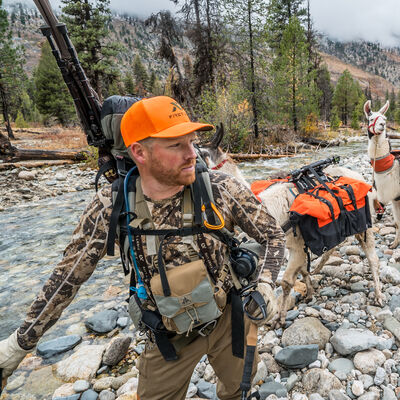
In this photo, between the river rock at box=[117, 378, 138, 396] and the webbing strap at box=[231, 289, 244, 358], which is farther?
the river rock at box=[117, 378, 138, 396]

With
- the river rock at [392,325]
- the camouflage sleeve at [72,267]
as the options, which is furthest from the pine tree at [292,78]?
the camouflage sleeve at [72,267]

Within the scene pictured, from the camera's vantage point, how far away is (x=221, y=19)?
20.0 m

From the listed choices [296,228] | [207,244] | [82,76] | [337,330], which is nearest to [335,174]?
[296,228]

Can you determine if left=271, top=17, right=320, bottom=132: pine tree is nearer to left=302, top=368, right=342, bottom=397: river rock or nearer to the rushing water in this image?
the rushing water

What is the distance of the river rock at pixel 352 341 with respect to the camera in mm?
2588

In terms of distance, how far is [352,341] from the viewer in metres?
2.65

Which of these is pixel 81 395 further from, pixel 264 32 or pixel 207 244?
pixel 264 32

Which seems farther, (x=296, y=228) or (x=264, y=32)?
(x=264, y=32)

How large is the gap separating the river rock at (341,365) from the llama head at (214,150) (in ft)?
8.37

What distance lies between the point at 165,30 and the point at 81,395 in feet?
68.1

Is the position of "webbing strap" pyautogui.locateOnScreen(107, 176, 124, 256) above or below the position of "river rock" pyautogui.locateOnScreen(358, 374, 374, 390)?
above

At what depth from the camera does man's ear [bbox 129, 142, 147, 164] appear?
1.48 m

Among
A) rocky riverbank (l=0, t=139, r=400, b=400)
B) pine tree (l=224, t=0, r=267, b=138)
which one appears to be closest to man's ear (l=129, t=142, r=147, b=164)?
rocky riverbank (l=0, t=139, r=400, b=400)

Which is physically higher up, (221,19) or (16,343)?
(221,19)
